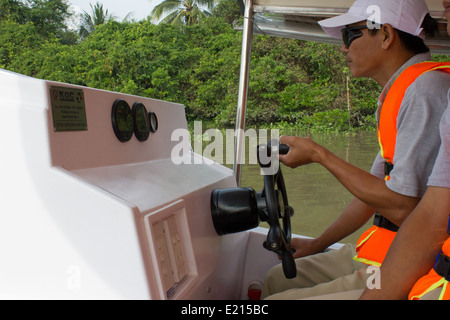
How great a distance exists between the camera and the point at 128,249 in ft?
2.57

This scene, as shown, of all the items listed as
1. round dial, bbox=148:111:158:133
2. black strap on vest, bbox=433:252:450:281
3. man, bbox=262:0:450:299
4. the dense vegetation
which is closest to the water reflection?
man, bbox=262:0:450:299

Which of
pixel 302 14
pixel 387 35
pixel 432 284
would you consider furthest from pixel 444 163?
pixel 302 14

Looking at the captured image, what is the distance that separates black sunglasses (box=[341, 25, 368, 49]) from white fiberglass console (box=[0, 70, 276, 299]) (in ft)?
2.43

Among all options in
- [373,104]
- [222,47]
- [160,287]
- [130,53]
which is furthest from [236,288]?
[222,47]

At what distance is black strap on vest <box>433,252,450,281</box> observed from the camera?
848mm

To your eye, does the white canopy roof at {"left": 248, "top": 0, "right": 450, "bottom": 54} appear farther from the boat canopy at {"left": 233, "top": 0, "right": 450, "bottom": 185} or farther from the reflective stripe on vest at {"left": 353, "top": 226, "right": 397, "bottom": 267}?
the reflective stripe on vest at {"left": 353, "top": 226, "right": 397, "bottom": 267}

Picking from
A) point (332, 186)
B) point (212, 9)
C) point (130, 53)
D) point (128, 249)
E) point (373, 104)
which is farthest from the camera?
point (212, 9)

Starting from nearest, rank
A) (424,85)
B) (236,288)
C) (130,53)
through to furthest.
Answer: (424,85) → (236,288) → (130,53)

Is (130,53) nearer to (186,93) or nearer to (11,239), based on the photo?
(186,93)

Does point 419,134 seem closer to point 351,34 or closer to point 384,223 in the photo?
point 384,223

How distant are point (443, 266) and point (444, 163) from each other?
0.72 feet

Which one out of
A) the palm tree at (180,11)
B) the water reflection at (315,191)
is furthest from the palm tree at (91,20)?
the water reflection at (315,191)

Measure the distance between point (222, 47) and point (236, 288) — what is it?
19671 mm
